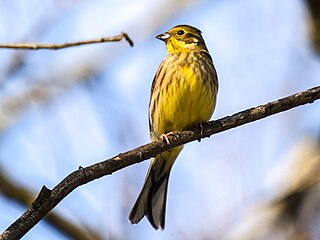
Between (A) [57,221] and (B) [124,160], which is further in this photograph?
(A) [57,221]

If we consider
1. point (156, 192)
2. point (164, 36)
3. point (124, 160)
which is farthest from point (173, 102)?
point (124, 160)

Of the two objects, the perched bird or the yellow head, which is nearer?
the perched bird

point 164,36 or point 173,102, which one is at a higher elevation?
point 164,36

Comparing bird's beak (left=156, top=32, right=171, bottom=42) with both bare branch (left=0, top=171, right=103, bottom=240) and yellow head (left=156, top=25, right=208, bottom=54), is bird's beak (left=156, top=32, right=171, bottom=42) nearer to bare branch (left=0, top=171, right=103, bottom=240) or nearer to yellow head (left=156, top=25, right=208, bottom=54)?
yellow head (left=156, top=25, right=208, bottom=54)

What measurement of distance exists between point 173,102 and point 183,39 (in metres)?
1.14

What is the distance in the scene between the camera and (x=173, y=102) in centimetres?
551

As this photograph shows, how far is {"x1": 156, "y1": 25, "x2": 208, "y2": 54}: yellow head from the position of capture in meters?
6.34

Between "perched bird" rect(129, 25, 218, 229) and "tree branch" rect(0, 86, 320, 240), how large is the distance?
85 cm

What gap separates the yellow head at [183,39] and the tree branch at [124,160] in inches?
75.8

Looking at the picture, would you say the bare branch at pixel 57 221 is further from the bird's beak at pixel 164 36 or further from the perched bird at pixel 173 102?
the bird's beak at pixel 164 36

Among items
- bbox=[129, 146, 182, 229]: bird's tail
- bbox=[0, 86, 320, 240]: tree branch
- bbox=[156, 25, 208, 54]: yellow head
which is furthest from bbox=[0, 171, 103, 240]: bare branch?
bbox=[156, 25, 208, 54]: yellow head

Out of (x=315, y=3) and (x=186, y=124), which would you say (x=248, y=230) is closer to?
(x=186, y=124)

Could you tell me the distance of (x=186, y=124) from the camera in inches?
212

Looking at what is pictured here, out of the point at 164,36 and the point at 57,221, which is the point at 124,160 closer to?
the point at 57,221
